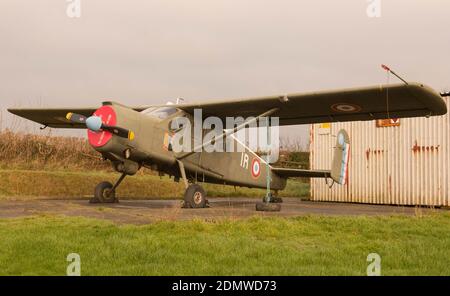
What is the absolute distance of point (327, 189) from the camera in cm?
2272

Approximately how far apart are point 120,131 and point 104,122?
45cm

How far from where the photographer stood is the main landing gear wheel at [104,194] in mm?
14438

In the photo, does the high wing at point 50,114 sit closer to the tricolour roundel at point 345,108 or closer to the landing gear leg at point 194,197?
the landing gear leg at point 194,197

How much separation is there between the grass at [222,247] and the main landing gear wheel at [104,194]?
5.82 m

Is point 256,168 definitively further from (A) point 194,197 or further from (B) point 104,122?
(B) point 104,122

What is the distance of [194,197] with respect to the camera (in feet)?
42.6

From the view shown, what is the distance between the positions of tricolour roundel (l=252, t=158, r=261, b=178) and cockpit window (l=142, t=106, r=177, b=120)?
4565 millimetres

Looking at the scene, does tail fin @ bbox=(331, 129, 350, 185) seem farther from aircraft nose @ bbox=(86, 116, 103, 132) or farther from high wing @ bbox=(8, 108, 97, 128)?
aircraft nose @ bbox=(86, 116, 103, 132)

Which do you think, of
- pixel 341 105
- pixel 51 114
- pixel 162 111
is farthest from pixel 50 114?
pixel 341 105

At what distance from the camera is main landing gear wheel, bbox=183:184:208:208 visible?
12875mm

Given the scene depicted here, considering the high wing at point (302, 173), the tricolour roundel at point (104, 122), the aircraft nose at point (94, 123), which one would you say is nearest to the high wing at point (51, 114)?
the tricolour roundel at point (104, 122)

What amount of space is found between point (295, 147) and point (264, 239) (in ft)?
129
